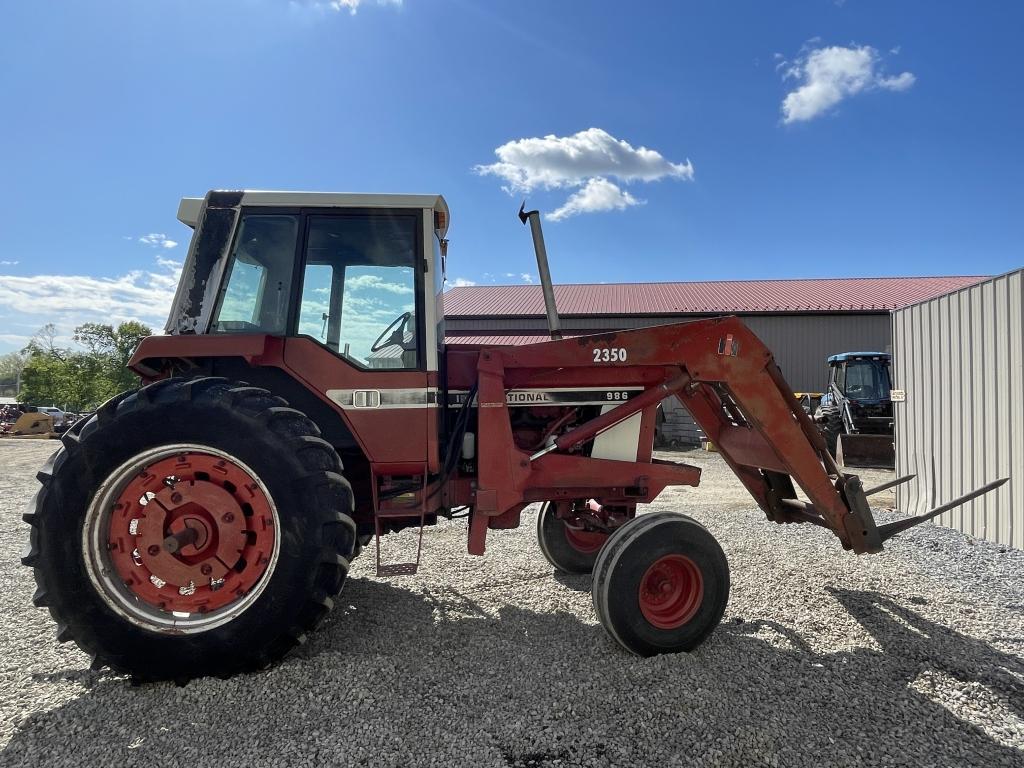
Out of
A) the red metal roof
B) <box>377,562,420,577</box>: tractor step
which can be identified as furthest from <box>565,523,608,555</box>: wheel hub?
the red metal roof

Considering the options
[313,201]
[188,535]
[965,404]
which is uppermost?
[313,201]

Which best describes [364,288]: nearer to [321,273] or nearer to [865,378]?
[321,273]

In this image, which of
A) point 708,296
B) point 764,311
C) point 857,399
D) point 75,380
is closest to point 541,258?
point 857,399

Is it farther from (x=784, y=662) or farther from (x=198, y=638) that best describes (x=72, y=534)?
(x=784, y=662)

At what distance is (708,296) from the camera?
23734 mm

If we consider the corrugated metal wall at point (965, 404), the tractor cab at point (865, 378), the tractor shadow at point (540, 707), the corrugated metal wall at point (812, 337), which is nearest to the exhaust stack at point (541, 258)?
the tractor shadow at point (540, 707)

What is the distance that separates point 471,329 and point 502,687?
66.4 ft

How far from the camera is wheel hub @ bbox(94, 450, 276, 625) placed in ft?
9.45

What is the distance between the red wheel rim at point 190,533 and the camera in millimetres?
2885

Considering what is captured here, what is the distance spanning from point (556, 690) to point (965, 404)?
5694 millimetres

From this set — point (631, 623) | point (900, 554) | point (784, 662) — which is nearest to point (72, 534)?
point (631, 623)

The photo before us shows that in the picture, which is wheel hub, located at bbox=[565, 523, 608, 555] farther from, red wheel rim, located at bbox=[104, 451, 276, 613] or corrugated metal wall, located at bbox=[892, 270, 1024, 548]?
corrugated metal wall, located at bbox=[892, 270, 1024, 548]

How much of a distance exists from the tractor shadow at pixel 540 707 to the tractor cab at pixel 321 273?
160 centimetres

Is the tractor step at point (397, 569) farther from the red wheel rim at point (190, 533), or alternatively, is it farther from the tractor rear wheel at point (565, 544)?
the tractor rear wheel at point (565, 544)
